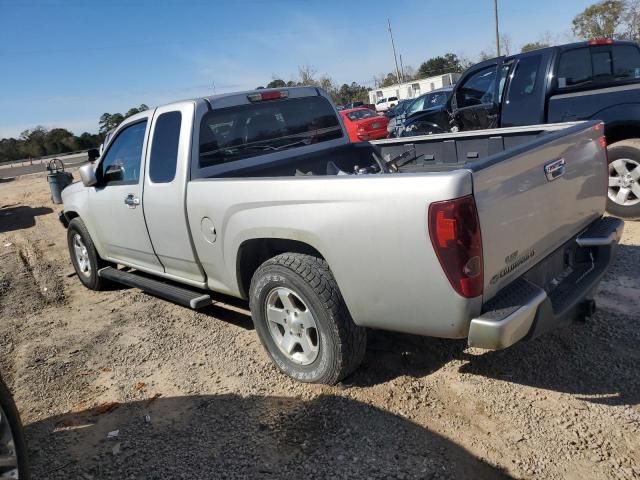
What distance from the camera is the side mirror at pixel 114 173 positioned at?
4.86 meters

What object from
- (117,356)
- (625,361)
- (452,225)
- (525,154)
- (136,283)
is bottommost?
(625,361)

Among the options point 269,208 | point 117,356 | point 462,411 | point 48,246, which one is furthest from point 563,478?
point 48,246

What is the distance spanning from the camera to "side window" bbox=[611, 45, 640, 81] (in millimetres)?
6344

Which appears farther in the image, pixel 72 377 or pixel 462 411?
pixel 72 377

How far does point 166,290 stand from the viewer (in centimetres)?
435

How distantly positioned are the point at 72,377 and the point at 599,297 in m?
4.16

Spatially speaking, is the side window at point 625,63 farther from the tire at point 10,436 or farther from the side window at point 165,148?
the tire at point 10,436

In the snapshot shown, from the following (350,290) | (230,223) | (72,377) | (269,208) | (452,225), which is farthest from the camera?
(72,377)

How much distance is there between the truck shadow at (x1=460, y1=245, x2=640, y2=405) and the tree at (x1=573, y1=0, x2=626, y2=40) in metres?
50.9

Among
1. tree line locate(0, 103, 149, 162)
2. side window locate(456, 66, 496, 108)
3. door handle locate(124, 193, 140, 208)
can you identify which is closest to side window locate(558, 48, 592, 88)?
side window locate(456, 66, 496, 108)

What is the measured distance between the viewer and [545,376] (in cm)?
318

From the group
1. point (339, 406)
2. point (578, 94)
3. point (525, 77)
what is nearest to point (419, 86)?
point (525, 77)

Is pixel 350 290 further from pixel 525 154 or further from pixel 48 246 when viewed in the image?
pixel 48 246

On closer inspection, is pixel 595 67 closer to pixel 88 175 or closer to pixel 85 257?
pixel 88 175
